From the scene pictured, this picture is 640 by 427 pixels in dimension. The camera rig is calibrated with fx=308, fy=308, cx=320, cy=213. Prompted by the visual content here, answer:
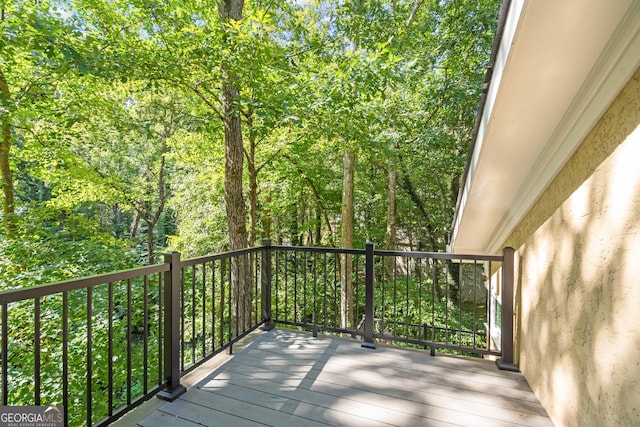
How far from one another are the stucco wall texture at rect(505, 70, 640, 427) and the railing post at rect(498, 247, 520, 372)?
0.95 feet

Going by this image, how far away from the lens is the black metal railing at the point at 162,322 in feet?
5.80

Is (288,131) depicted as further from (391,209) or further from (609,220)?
(609,220)

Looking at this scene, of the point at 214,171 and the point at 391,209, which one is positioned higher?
the point at 214,171

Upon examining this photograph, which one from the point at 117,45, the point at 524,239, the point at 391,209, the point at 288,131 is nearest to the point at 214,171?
the point at 288,131

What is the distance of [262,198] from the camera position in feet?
34.7

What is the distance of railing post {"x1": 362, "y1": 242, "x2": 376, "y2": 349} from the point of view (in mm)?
3012

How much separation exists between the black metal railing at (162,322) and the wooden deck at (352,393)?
6.6 inches

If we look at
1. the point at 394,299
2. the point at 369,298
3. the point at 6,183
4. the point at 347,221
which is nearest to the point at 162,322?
the point at 369,298

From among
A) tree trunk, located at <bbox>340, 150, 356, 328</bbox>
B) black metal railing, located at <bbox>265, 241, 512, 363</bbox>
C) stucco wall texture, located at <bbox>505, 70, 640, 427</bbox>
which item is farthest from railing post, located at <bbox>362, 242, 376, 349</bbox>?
tree trunk, located at <bbox>340, 150, 356, 328</bbox>

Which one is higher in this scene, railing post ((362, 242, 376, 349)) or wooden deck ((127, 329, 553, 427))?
railing post ((362, 242, 376, 349))

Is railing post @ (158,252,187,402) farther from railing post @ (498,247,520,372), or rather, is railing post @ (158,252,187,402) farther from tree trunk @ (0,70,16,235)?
tree trunk @ (0,70,16,235)

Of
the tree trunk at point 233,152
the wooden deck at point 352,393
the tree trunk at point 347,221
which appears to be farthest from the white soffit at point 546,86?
the tree trunk at point 347,221

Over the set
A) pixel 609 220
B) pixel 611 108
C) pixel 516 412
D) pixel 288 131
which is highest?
pixel 288 131

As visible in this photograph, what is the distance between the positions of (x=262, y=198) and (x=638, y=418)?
32.7 feet
